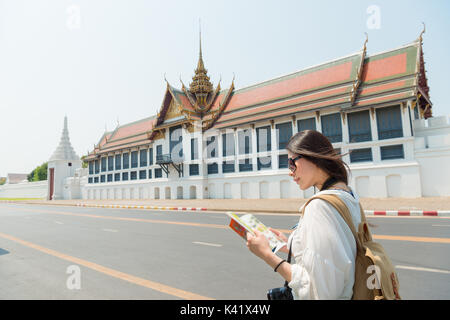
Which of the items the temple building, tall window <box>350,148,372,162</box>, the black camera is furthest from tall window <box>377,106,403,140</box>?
the black camera

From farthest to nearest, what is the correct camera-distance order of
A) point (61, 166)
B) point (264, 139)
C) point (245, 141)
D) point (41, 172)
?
Answer: point (41, 172) < point (61, 166) < point (245, 141) < point (264, 139)

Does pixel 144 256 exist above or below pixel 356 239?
below

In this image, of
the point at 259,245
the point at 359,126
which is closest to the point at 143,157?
the point at 359,126

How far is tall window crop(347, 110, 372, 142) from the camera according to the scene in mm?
21562

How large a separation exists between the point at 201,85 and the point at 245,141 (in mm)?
13051

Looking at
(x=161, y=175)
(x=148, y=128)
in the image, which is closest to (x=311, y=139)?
(x=161, y=175)

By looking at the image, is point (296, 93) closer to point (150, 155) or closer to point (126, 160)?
point (150, 155)

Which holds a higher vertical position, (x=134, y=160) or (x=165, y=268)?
(x=134, y=160)

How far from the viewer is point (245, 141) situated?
1113 inches

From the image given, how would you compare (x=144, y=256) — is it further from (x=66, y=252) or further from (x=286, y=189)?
(x=286, y=189)

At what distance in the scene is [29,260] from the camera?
223 inches

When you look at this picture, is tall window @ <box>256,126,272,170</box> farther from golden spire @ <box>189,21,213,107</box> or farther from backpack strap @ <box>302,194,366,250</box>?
backpack strap @ <box>302,194,366,250</box>

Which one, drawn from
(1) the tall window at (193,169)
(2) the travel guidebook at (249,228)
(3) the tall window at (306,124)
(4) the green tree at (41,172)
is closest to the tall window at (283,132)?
(3) the tall window at (306,124)
